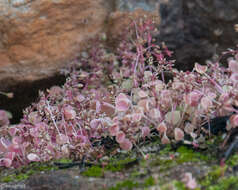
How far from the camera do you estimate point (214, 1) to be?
2.02 metres

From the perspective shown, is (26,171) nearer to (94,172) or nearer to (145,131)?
(94,172)

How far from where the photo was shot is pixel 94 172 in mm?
1146

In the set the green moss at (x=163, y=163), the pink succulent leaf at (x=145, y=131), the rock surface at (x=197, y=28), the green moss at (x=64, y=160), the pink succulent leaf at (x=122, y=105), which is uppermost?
the rock surface at (x=197, y=28)

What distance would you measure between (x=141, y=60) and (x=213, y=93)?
0.49 m

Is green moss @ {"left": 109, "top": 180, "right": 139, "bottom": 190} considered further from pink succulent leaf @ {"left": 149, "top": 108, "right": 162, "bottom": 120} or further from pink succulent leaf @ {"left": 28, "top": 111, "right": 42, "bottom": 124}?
pink succulent leaf @ {"left": 28, "top": 111, "right": 42, "bottom": 124}

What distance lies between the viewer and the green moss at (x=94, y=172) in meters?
1.13

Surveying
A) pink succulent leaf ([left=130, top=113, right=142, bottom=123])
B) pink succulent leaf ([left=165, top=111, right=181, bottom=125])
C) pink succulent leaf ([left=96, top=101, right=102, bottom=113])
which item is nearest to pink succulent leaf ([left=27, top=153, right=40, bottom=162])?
pink succulent leaf ([left=96, top=101, right=102, bottom=113])

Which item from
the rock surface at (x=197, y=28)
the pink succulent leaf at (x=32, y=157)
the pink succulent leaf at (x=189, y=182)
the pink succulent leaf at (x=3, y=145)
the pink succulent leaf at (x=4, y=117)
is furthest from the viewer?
the rock surface at (x=197, y=28)

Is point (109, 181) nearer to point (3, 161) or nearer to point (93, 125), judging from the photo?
point (93, 125)

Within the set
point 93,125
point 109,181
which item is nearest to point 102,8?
point 93,125

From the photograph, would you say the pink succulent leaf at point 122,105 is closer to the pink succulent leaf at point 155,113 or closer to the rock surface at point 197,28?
the pink succulent leaf at point 155,113

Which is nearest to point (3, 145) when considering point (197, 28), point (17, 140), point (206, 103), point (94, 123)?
point (17, 140)

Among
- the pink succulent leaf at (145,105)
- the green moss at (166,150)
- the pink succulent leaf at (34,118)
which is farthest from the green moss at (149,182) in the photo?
the pink succulent leaf at (34,118)

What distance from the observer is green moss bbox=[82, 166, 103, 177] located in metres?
1.13
